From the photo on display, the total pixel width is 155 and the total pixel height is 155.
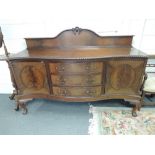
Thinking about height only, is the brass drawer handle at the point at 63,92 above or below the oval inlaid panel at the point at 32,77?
below

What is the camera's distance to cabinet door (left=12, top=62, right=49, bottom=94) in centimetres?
181

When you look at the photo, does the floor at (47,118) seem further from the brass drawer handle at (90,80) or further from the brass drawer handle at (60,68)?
the brass drawer handle at (60,68)

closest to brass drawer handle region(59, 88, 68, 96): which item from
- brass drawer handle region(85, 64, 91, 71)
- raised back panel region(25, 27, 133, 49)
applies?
brass drawer handle region(85, 64, 91, 71)

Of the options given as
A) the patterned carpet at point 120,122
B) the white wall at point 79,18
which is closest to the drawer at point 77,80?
the patterned carpet at point 120,122

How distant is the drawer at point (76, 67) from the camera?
5.61ft

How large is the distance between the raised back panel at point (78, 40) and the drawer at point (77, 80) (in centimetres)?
51

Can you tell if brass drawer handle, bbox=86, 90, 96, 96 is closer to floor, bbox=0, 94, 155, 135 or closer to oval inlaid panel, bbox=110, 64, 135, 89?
oval inlaid panel, bbox=110, 64, 135, 89

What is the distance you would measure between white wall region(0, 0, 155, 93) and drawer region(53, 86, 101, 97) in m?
0.80

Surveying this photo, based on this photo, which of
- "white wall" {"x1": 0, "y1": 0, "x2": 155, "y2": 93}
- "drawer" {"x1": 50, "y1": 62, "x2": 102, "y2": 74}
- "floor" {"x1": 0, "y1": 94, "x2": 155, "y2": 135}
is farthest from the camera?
"white wall" {"x1": 0, "y1": 0, "x2": 155, "y2": 93}

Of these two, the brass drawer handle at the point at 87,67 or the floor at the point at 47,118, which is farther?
the floor at the point at 47,118

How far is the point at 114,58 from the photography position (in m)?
1.68

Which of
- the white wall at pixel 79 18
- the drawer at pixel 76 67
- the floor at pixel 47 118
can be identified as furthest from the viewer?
the white wall at pixel 79 18
